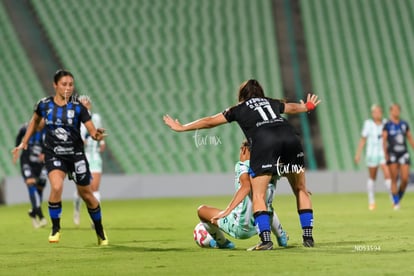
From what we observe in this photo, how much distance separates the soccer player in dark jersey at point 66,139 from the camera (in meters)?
11.5

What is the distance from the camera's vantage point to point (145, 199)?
2598cm

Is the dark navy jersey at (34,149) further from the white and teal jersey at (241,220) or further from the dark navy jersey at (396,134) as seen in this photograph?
the white and teal jersey at (241,220)

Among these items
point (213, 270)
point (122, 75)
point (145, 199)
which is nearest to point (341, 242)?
point (213, 270)

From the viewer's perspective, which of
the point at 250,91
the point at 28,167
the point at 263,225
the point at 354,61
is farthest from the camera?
the point at 354,61

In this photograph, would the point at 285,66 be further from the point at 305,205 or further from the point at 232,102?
the point at 305,205

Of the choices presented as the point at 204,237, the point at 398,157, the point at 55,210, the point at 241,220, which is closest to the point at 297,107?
the point at 241,220

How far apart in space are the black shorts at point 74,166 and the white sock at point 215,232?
1.72 metres

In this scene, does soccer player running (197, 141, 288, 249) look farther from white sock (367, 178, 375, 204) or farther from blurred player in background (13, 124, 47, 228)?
white sock (367, 178, 375, 204)

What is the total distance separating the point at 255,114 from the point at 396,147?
10324 millimetres

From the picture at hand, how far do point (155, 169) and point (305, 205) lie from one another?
17911mm

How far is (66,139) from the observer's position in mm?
11555

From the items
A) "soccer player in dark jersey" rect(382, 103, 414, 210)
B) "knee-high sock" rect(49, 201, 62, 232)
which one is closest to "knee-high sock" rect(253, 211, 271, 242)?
"knee-high sock" rect(49, 201, 62, 232)

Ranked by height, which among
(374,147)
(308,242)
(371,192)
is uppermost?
(308,242)

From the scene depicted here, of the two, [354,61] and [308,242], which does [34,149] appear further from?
[354,61]
